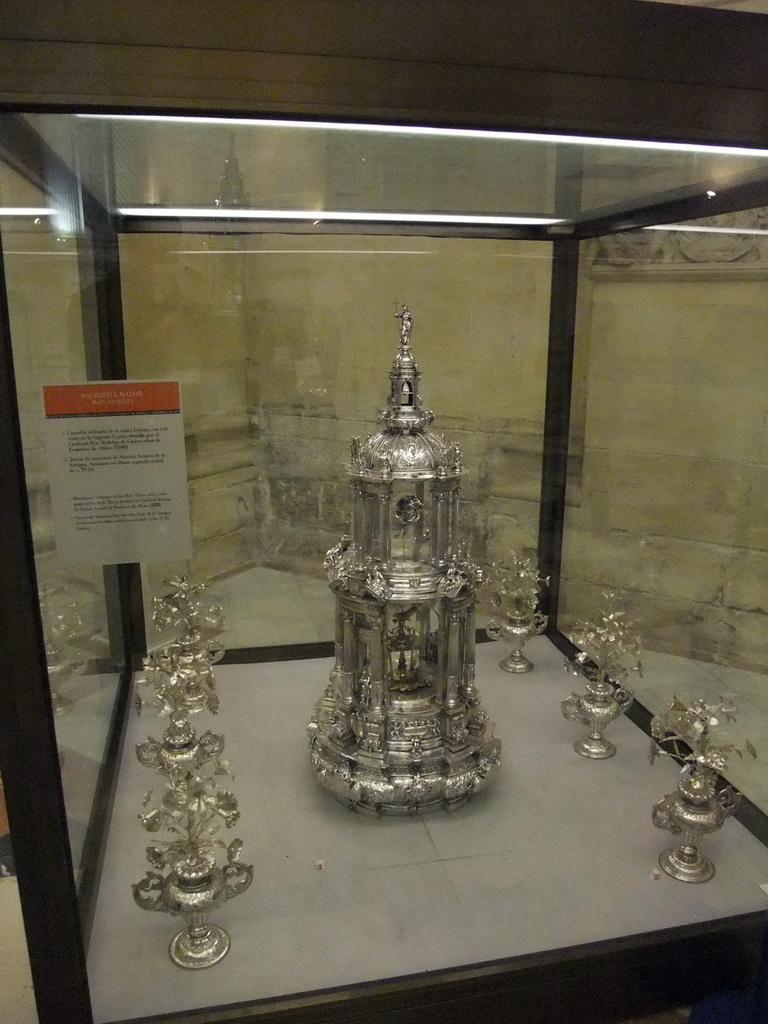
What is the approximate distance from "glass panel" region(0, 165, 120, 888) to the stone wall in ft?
7.53

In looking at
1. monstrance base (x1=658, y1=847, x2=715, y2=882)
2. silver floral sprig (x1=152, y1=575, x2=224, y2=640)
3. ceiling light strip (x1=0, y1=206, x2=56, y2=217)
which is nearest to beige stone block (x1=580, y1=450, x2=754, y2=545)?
monstrance base (x1=658, y1=847, x2=715, y2=882)

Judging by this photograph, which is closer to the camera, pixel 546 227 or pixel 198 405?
pixel 198 405

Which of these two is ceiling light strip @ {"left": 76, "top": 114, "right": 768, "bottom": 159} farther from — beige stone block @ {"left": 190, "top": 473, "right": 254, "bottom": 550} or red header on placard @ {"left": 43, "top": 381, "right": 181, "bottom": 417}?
beige stone block @ {"left": 190, "top": 473, "right": 254, "bottom": 550}

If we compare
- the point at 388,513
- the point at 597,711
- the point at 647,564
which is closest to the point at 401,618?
the point at 388,513

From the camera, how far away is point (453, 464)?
267cm

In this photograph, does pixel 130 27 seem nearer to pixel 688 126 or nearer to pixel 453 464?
pixel 688 126

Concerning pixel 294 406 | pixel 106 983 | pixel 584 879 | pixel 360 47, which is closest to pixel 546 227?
pixel 294 406

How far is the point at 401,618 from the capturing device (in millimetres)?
2996

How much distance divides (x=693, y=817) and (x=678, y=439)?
1.58m

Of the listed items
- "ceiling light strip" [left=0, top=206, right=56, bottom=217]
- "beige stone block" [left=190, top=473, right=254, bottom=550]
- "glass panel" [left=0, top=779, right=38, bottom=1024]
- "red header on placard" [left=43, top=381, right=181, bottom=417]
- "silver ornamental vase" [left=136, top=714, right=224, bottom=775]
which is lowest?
"glass panel" [left=0, top=779, right=38, bottom=1024]

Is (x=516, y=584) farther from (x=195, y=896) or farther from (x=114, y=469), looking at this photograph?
(x=114, y=469)

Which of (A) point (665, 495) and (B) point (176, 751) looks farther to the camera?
(A) point (665, 495)

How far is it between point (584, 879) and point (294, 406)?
2.42 metres

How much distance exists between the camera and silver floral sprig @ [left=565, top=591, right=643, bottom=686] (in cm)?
336
